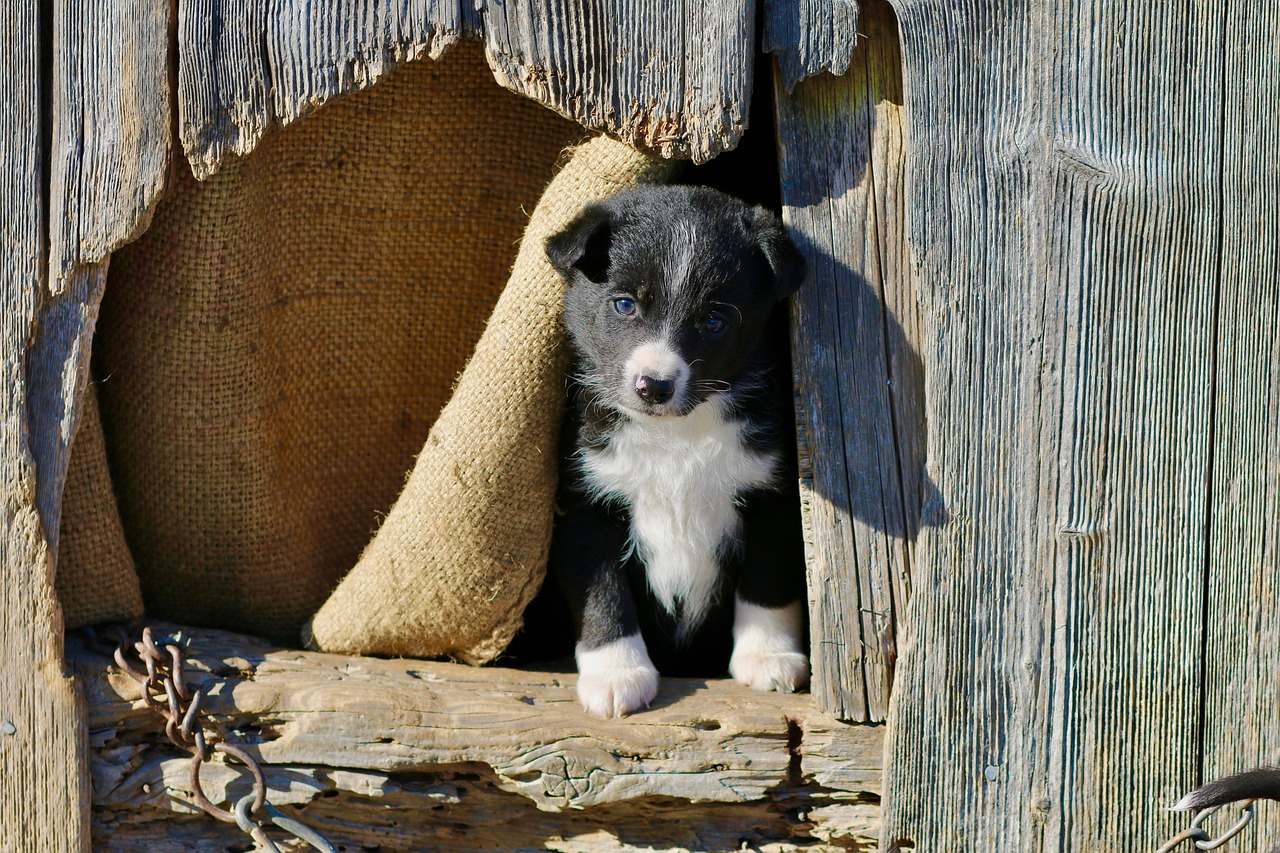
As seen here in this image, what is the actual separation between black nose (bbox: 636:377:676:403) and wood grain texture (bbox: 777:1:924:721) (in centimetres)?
33

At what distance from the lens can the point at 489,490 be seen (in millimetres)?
3127

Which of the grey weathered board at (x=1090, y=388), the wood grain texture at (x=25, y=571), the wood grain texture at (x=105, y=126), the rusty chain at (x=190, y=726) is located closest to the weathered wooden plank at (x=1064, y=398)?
the grey weathered board at (x=1090, y=388)

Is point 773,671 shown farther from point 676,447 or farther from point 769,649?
point 676,447

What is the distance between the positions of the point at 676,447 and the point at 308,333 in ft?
4.09

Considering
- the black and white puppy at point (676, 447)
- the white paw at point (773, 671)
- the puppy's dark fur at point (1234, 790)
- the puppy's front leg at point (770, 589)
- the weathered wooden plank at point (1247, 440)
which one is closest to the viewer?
the puppy's dark fur at point (1234, 790)

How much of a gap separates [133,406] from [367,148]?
1.04 metres

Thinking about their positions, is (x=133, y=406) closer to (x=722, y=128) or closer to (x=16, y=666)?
(x=16, y=666)

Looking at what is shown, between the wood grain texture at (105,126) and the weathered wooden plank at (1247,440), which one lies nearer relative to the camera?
the weathered wooden plank at (1247,440)

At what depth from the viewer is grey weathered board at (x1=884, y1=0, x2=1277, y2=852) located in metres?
2.49

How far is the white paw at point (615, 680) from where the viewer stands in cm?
289

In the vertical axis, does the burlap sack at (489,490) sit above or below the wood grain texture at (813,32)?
below

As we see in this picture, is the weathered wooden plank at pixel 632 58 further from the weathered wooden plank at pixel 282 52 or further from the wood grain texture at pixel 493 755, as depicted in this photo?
the wood grain texture at pixel 493 755

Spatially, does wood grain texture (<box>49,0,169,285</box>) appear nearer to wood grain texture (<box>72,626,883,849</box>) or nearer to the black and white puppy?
the black and white puppy

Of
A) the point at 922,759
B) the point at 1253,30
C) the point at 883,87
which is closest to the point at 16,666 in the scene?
the point at 922,759
